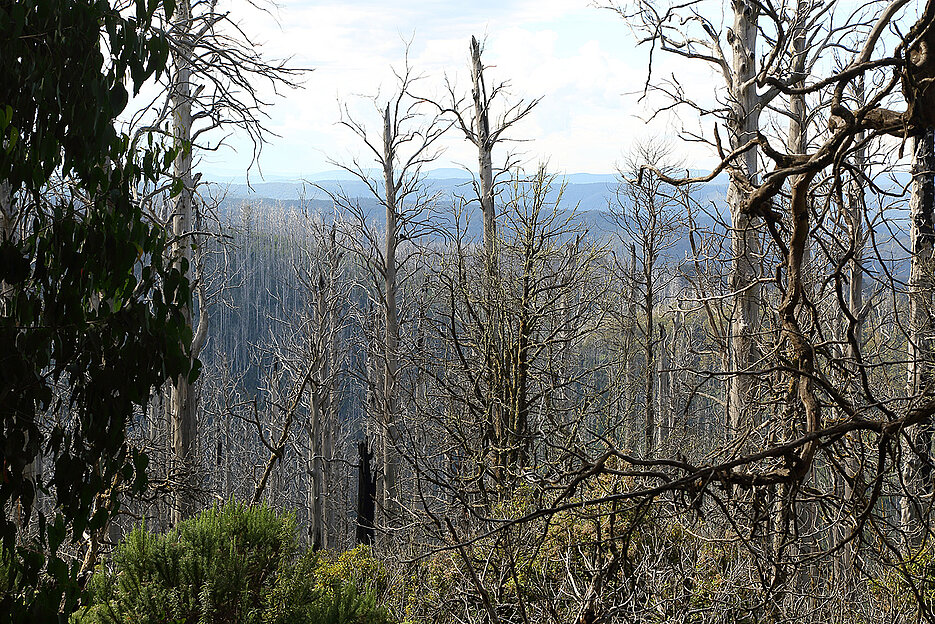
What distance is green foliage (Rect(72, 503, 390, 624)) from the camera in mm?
4309

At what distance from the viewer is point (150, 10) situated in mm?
2693

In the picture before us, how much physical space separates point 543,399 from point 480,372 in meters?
1.14

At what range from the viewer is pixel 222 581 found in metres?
4.44

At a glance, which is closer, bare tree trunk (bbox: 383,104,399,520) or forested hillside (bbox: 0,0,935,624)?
forested hillside (bbox: 0,0,935,624)

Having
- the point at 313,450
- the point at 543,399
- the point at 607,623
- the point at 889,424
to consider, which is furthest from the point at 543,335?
the point at 313,450

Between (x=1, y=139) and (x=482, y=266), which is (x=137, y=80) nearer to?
(x=1, y=139)

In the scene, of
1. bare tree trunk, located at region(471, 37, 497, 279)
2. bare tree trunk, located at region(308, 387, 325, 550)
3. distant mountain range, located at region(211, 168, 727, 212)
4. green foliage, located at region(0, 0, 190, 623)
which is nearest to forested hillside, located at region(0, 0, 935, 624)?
green foliage, located at region(0, 0, 190, 623)

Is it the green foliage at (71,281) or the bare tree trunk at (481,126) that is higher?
the bare tree trunk at (481,126)

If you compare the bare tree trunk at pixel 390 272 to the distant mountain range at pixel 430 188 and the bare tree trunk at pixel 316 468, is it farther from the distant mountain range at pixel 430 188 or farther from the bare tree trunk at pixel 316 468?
the bare tree trunk at pixel 316 468

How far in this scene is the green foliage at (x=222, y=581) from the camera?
4309 mm

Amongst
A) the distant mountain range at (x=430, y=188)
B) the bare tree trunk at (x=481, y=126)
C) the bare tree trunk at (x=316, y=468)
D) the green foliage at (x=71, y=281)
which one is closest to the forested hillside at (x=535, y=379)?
the green foliage at (x=71, y=281)

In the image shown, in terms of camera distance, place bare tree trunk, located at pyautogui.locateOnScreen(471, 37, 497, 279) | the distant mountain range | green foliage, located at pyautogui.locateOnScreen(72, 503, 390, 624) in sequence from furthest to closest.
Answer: bare tree trunk, located at pyautogui.locateOnScreen(471, 37, 497, 279) < the distant mountain range < green foliage, located at pyautogui.locateOnScreen(72, 503, 390, 624)

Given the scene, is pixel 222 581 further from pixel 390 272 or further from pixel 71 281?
pixel 390 272

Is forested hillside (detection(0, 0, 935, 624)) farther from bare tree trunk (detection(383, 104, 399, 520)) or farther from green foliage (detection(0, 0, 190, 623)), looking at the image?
bare tree trunk (detection(383, 104, 399, 520))
